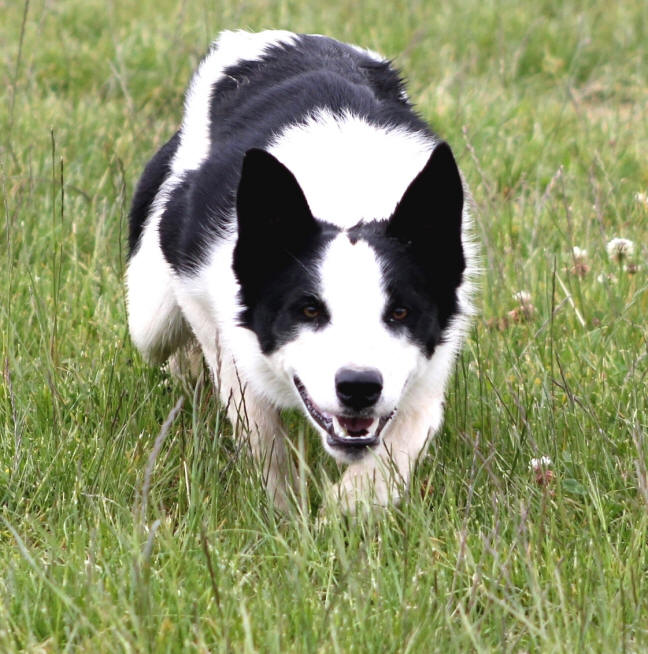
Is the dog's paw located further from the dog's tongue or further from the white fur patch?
the white fur patch

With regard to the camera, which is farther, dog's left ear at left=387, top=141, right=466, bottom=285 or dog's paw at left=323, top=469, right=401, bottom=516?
dog's left ear at left=387, top=141, right=466, bottom=285

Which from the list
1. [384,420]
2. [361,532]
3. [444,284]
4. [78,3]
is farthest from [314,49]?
[78,3]

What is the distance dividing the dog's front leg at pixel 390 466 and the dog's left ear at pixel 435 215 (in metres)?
0.46

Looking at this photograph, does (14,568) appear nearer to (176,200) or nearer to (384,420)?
(384,420)

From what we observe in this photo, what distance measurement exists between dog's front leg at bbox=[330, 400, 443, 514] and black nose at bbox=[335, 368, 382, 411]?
0.20 m

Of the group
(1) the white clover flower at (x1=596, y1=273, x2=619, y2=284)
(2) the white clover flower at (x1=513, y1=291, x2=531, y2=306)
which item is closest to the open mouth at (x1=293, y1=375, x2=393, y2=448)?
(2) the white clover flower at (x1=513, y1=291, x2=531, y2=306)

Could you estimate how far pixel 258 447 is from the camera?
3.72 metres

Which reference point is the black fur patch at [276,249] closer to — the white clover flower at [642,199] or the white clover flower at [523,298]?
the white clover flower at [523,298]

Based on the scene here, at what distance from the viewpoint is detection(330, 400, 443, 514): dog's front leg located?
126 inches

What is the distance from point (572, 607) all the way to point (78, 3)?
675cm

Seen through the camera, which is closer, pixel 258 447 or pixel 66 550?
pixel 66 550

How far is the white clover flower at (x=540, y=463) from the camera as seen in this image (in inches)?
132

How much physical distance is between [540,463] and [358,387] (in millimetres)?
654

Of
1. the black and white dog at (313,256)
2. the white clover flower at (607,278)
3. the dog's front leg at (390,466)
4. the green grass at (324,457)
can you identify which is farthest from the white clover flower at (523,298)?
the dog's front leg at (390,466)
